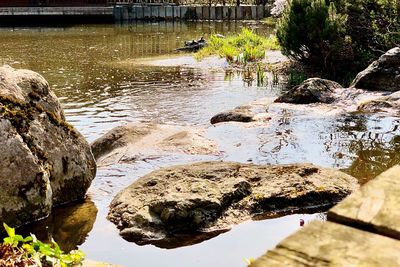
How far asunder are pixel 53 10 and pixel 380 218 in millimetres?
42641

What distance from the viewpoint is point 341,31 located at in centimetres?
1628

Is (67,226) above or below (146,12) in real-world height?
below

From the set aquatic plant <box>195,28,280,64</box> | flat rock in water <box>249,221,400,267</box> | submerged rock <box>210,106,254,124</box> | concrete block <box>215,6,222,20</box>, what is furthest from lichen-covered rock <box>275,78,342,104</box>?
concrete block <box>215,6,222,20</box>

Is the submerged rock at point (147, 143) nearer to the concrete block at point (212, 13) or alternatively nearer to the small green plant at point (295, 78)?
the small green plant at point (295, 78)

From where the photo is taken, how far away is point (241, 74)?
1811 cm

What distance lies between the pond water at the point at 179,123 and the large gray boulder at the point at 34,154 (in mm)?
244

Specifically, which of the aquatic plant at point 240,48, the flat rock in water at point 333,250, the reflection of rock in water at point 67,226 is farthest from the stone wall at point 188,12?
the flat rock in water at point 333,250

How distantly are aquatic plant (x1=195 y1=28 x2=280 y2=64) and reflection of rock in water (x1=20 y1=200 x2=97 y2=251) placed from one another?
14.1 m

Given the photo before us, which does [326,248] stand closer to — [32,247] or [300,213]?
[32,247]

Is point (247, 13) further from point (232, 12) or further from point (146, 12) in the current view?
point (146, 12)

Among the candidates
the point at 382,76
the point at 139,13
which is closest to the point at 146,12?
the point at 139,13

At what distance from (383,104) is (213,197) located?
6354 millimetres

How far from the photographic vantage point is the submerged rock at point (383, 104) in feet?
35.9

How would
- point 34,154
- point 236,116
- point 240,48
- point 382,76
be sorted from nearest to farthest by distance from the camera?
1. point 34,154
2. point 236,116
3. point 382,76
4. point 240,48
